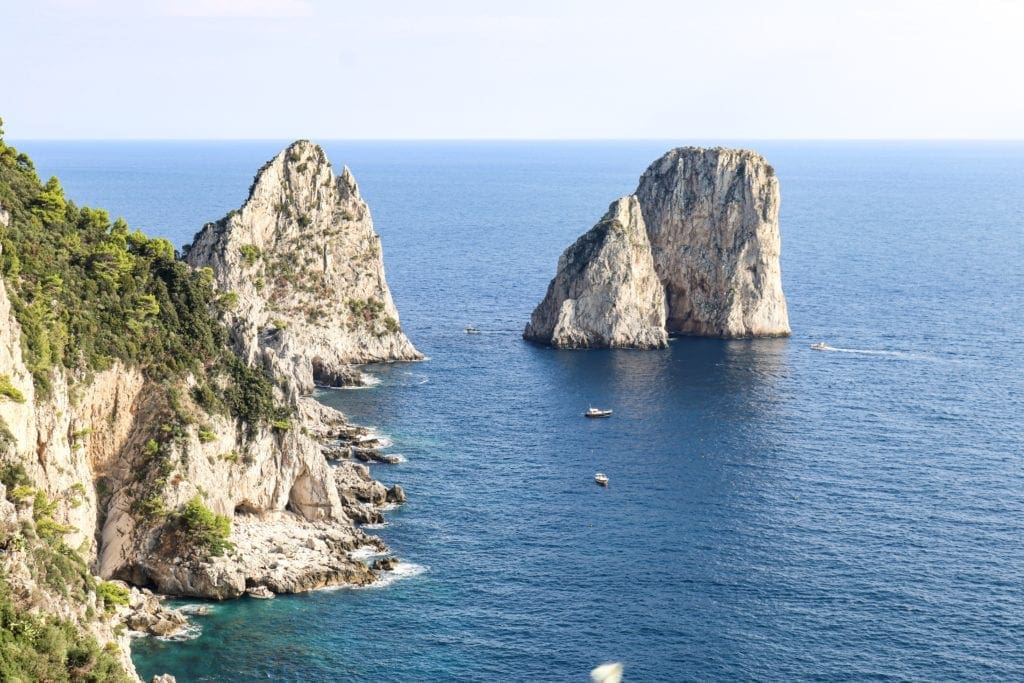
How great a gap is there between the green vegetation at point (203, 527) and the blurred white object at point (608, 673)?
95.9 feet

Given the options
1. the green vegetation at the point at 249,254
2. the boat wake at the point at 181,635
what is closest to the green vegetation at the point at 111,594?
the boat wake at the point at 181,635

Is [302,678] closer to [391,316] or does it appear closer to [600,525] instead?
[600,525]

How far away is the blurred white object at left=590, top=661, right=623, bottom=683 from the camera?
270 feet

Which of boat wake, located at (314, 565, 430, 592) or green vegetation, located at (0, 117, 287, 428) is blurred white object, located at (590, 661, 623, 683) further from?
green vegetation, located at (0, 117, 287, 428)

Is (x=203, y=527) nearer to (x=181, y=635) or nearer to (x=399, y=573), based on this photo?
(x=181, y=635)

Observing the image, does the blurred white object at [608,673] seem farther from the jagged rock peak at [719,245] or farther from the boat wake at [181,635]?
the jagged rock peak at [719,245]

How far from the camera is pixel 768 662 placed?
8494cm

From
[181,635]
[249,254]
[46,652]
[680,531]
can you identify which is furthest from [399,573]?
[249,254]

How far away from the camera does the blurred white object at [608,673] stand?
270 feet

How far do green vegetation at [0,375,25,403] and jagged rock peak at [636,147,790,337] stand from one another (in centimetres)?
12744

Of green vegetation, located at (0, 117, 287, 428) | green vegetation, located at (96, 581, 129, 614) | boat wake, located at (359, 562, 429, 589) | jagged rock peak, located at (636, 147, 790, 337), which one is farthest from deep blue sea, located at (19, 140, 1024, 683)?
jagged rock peak, located at (636, 147, 790, 337)

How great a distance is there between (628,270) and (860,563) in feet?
290

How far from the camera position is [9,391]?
77500mm

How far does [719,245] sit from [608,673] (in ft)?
392
